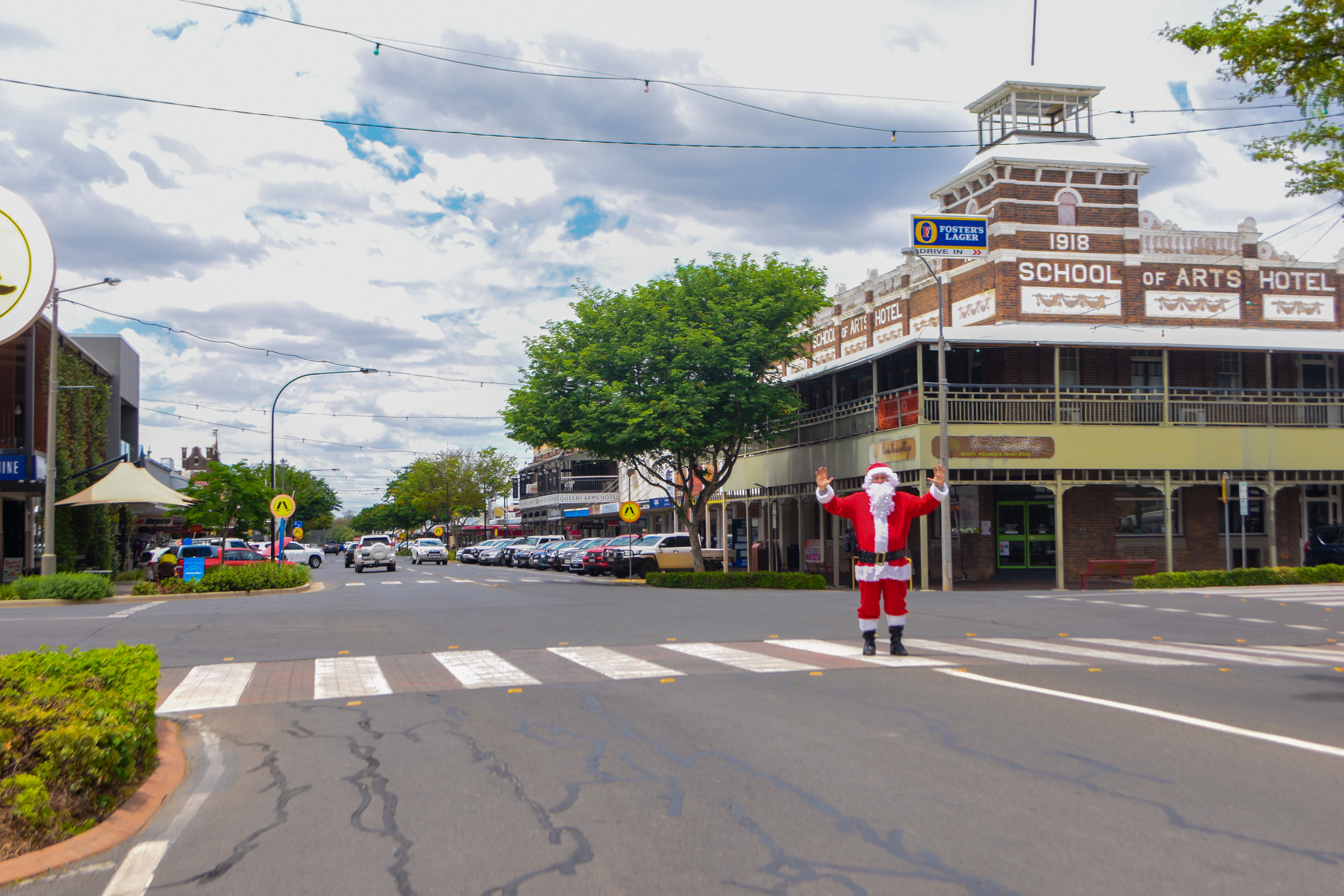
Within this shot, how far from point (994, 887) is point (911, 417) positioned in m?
24.9

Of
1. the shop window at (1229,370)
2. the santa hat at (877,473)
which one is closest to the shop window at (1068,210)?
the shop window at (1229,370)

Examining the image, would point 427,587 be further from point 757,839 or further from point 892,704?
point 757,839

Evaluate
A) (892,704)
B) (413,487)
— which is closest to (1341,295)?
(892,704)

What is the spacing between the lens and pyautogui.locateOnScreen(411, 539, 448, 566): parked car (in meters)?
59.9

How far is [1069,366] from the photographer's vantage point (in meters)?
31.3

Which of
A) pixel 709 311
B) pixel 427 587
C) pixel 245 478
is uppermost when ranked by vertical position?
pixel 709 311

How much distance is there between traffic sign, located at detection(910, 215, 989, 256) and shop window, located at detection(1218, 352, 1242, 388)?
9.73 meters

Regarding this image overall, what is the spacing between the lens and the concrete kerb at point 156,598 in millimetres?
23719

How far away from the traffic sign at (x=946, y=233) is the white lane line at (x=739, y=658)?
16900mm

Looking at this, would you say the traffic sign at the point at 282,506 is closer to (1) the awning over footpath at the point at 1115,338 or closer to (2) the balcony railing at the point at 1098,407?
(1) the awning over footpath at the point at 1115,338

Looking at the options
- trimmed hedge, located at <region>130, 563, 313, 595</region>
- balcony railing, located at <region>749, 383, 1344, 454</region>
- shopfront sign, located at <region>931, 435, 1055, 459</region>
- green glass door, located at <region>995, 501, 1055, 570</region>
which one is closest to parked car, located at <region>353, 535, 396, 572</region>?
trimmed hedge, located at <region>130, 563, 313, 595</region>

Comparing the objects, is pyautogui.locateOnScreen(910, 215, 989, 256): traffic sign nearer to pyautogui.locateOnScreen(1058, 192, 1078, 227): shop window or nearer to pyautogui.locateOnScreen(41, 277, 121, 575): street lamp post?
pyautogui.locateOnScreen(1058, 192, 1078, 227): shop window

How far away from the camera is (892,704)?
852 centimetres

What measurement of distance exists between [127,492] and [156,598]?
3975 mm
